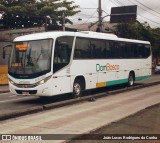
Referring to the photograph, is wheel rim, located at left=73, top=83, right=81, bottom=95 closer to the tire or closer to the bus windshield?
the bus windshield

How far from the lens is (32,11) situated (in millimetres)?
40688

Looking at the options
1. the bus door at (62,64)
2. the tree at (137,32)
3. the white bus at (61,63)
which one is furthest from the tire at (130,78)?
the tree at (137,32)

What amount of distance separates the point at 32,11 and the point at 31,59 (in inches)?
1063

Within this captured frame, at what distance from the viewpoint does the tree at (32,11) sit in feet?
129

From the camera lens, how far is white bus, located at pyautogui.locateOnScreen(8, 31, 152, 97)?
14.5 metres

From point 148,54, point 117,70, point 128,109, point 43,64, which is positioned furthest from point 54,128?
point 148,54

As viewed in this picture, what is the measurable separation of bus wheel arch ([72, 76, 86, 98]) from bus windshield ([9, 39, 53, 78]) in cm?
228

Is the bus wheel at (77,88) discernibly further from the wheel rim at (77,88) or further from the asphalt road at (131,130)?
the asphalt road at (131,130)

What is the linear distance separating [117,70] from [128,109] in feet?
25.8

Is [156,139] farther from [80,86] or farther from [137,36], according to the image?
[137,36]

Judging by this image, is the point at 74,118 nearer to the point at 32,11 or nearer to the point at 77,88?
the point at 77,88

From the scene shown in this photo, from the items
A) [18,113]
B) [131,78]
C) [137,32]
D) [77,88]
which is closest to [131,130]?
[18,113]

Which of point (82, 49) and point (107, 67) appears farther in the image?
point (107, 67)

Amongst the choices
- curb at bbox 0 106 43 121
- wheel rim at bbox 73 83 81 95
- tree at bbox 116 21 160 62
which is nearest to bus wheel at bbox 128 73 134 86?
wheel rim at bbox 73 83 81 95
